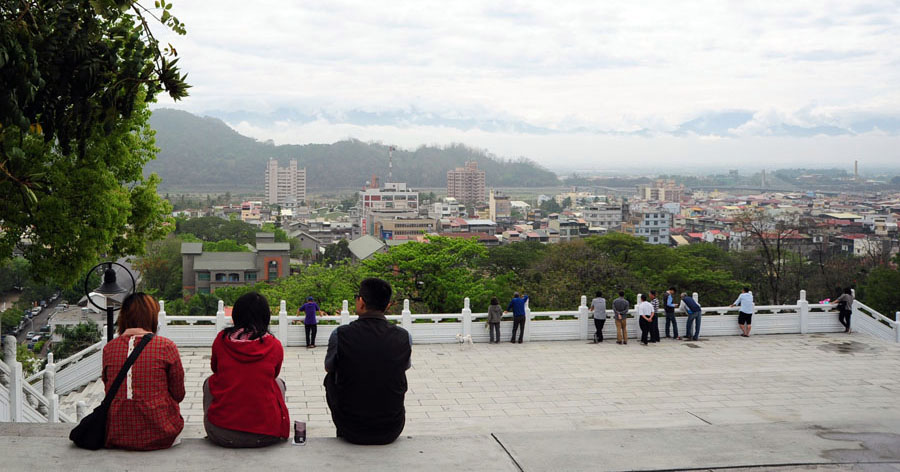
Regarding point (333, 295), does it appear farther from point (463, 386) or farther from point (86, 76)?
point (86, 76)

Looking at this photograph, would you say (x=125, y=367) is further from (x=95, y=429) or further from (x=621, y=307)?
(x=621, y=307)

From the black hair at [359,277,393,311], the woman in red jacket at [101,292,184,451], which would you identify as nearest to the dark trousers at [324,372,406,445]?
the black hair at [359,277,393,311]

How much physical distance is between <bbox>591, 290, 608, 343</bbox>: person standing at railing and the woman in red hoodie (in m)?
10.3

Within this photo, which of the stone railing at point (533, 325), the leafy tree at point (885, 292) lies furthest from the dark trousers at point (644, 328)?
the leafy tree at point (885, 292)

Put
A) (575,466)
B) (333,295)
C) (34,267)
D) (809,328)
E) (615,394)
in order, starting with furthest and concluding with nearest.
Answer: (333,295)
(809,328)
(34,267)
(615,394)
(575,466)

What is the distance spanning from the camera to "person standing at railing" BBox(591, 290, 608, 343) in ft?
46.4

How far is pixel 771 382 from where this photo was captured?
11.7m

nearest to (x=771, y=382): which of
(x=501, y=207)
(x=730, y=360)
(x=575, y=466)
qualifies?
(x=730, y=360)

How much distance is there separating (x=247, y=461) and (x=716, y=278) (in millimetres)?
37219

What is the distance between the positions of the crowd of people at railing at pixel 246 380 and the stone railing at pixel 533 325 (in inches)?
363

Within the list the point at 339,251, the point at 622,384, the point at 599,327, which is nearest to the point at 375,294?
the point at 622,384

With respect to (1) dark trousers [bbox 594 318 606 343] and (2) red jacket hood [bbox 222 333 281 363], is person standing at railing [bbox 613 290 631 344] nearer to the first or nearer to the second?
(1) dark trousers [bbox 594 318 606 343]

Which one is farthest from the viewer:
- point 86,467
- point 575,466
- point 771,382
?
point 771,382

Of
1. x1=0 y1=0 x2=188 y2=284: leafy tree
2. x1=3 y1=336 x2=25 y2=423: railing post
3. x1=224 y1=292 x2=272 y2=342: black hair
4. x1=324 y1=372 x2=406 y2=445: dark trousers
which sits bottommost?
x1=3 y1=336 x2=25 y2=423: railing post
